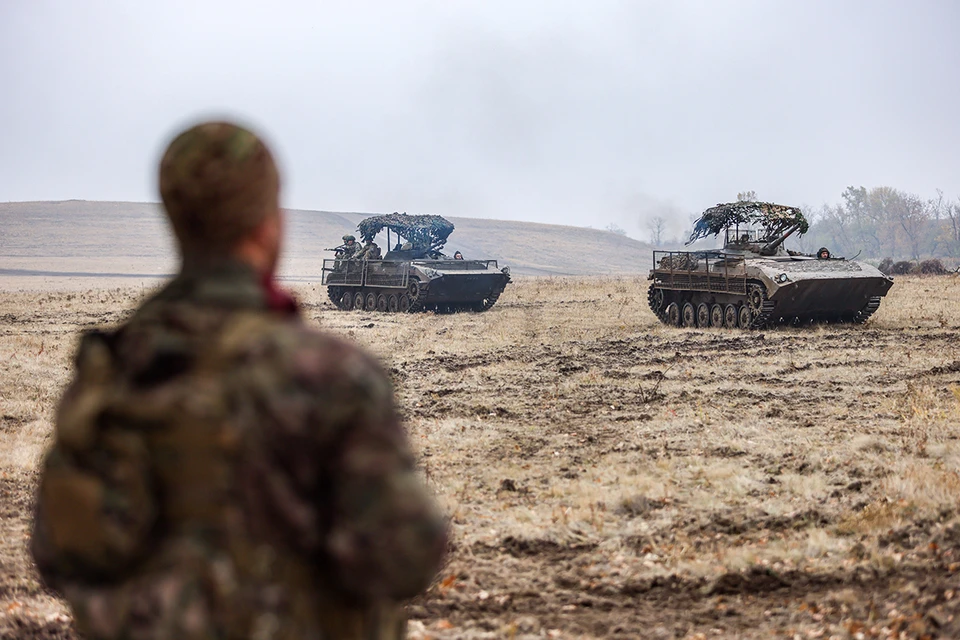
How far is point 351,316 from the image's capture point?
2623 cm

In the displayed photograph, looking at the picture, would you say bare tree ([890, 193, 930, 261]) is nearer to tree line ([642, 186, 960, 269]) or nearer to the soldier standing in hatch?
tree line ([642, 186, 960, 269])

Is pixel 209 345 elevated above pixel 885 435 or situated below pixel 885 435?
above

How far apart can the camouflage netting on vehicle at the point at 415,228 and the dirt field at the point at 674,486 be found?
12.1 metres

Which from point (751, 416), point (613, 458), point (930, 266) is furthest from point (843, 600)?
point (930, 266)

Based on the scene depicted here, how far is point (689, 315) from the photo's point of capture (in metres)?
21.5

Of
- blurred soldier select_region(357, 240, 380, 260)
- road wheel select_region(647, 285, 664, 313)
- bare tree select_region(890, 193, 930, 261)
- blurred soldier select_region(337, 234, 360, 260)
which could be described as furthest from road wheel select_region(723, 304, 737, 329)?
bare tree select_region(890, 193, 930, 261)

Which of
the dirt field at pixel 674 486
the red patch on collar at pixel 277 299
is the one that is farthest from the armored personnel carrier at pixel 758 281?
the red patch on collar at pixel 277 299

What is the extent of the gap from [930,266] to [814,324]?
29.9 m

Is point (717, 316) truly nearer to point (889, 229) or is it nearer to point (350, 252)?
point (350, 252)

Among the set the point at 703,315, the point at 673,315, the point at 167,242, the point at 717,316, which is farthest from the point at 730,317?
the point at 167,242

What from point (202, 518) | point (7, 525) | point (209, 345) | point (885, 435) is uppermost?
point (209, 345)

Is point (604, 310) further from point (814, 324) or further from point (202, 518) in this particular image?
point (202, 518)

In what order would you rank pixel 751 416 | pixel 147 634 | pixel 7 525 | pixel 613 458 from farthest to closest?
1. pixel 751 416
2. pixel 613 458
3. pixel 7 525
4. pixel 147 634

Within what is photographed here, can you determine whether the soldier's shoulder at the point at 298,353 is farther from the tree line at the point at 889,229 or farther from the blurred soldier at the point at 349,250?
the tree line at the point at 889,229
